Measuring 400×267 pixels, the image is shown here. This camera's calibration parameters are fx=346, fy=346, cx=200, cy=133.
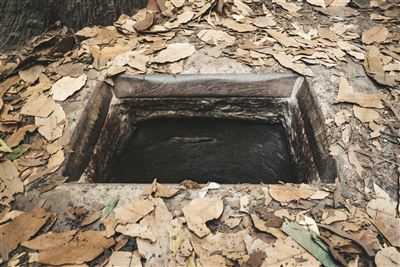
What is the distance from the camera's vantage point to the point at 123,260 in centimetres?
126

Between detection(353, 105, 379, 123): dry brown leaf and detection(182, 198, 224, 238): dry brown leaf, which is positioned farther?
detection(353, 105, 379, 123): dry brown leaf

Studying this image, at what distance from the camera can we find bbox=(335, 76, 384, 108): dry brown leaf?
5.99 feet

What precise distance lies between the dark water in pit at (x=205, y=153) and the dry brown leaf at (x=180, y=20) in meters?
0.63

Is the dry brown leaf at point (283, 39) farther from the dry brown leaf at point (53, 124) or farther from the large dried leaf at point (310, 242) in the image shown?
the dry brown leaf at point (53, 124)

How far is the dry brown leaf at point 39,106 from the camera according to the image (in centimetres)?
180

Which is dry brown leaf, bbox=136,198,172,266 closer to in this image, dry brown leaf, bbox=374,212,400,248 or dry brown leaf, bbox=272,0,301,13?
dry brown leaf, bbox=374,212,400,248

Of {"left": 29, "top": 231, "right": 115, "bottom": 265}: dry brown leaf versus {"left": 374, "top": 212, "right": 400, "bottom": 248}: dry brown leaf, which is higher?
{"left": 29, "top": 231, "right": 115, "bottom": 265}: dry brown leaf

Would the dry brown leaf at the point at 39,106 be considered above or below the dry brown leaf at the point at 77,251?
above

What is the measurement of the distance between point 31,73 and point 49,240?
3.66 feet

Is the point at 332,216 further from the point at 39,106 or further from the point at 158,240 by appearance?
the point at 39,106

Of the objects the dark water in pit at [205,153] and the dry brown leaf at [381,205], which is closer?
the dry brown leaf at [381,205]

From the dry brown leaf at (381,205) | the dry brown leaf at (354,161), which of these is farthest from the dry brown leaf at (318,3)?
the dry brown leaf at (381,205)

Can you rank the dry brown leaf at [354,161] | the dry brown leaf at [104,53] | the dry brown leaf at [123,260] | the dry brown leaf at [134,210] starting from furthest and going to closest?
the dry brown leaf at [104,53] → the dry brown leaf at [354,161] → the dry brown leaf at [134,210] → the dry brown leaf at [123,260]

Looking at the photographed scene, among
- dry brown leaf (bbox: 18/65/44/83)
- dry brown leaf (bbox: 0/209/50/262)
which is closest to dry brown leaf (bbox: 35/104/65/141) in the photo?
dry brown leaf (bbox: 18/65/44/83)
